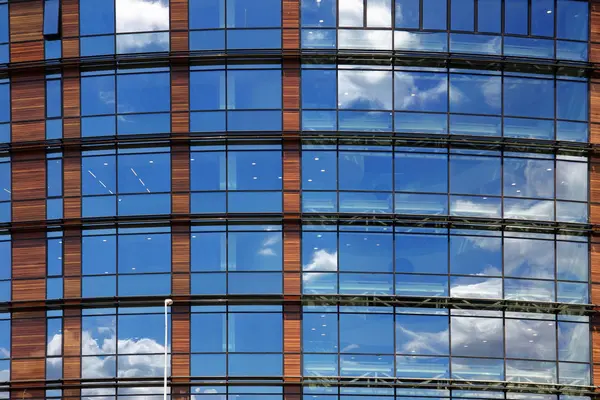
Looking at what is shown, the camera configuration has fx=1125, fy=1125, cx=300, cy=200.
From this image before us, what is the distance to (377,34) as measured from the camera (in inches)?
1745

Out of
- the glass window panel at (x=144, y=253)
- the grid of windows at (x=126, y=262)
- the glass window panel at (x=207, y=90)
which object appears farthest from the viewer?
the glass window panel at (x=207, y=90)

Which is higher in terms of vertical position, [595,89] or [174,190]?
[595,89]

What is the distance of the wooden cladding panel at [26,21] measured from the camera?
45156mm

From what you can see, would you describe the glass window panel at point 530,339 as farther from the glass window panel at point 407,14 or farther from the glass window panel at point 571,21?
the glass window panel at point 407,14

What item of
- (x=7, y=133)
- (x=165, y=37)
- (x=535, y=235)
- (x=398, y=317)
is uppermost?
(x=165, y=37)

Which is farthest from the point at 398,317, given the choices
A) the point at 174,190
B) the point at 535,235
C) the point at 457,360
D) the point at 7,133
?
the point at 7,133

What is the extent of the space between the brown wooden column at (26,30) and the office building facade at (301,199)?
0.26 feet

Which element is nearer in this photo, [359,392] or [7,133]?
[359,392]

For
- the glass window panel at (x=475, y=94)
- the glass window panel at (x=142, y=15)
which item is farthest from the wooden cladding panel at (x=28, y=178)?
the glass window panel at (x=475, y=94)

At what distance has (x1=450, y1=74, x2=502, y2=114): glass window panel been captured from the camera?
146ft

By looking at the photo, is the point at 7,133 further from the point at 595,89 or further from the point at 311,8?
the point at 595,89

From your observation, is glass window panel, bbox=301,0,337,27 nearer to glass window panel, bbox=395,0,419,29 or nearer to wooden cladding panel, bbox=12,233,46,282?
glass window panel, bbox=395,0,419,29

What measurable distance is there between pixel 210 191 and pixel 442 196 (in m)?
9.01

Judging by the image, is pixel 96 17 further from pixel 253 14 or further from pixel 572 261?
pixel 572 261
